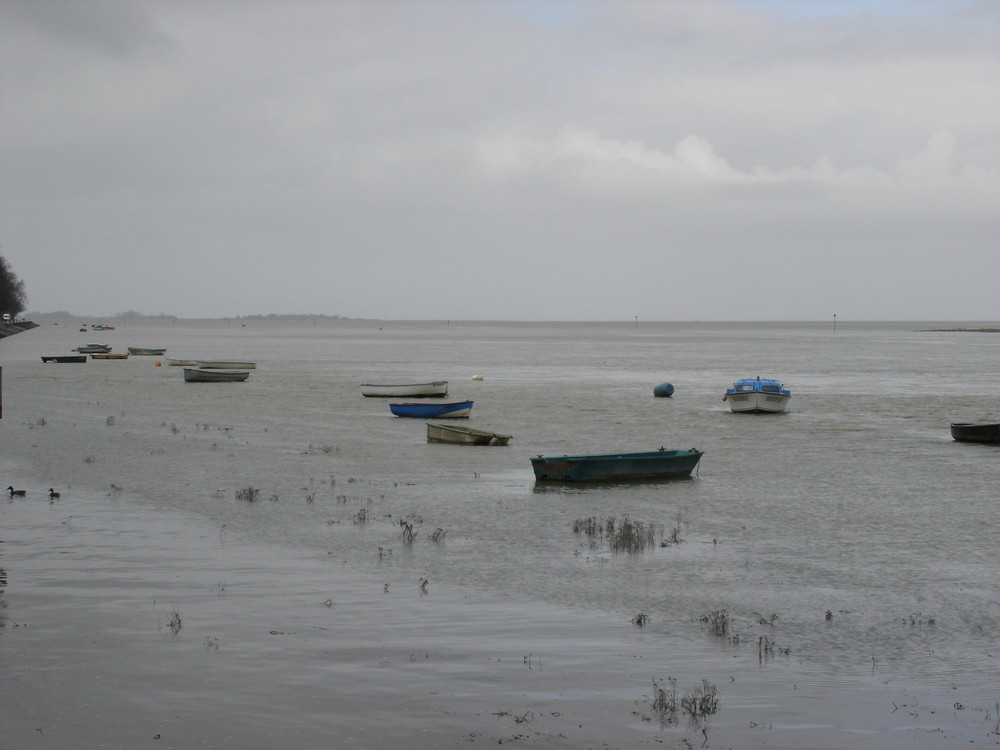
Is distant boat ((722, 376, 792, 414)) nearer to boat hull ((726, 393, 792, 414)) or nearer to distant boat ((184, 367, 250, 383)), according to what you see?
boat hull ((726, 393, 792, 414))

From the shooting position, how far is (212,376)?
8606 centimetres

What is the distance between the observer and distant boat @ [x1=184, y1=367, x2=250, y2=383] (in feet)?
281

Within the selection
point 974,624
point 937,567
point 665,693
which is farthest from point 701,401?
point 665,693

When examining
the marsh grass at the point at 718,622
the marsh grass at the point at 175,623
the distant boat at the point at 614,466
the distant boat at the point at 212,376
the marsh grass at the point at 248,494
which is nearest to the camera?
the marsh grass at the point at 175,623

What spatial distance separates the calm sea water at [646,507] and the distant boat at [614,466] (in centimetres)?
75

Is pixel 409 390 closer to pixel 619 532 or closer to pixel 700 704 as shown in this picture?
pixel 619 532

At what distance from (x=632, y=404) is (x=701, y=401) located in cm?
655

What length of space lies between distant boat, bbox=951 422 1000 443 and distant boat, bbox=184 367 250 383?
187 ft

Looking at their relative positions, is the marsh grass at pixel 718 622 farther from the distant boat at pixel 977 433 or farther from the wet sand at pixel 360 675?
the distant boat at pixel 977 433

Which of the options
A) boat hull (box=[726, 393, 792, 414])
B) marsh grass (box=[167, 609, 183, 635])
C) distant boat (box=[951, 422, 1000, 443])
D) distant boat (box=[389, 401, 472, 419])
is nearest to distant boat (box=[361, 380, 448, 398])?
distant boat (box=[389, 401, 472, 419])

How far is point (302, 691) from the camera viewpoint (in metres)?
13.1

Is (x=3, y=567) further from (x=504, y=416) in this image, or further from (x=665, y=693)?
(x=504, y=416)

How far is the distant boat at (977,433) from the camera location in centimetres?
4575

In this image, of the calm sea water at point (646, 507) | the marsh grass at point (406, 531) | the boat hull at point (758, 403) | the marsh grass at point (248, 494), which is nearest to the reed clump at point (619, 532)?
the calm sea water at point (646, 507)
